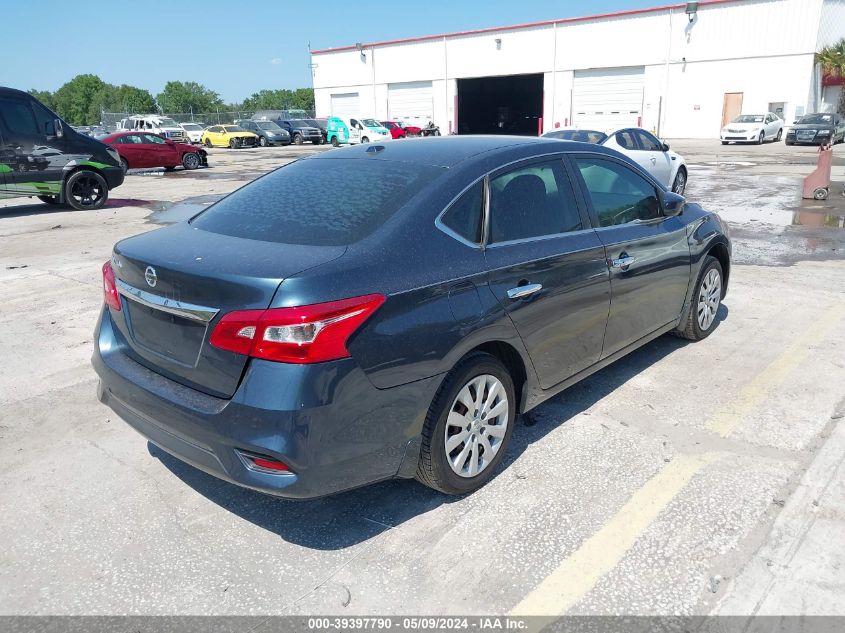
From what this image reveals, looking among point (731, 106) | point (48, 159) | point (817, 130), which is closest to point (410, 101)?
point (731, 106)

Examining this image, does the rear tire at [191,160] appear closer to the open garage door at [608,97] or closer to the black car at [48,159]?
the black car at [48,159]

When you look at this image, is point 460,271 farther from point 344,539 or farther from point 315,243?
point 344,539

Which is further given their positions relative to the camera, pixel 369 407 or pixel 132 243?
pixel 132 243

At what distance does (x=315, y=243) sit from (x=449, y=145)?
50.6 inches

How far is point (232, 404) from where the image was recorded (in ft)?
8.66

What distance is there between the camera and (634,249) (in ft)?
13.8

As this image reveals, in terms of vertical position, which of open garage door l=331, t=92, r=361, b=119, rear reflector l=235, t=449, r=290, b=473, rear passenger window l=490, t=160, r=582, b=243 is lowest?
rear reflector l=235, t=449, r=290, b=473

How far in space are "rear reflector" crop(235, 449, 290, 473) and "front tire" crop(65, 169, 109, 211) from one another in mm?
12842

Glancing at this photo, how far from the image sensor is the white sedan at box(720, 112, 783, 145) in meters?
34.1

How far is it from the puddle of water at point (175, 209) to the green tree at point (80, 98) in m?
142

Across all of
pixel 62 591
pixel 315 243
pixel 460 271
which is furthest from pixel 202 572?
pixel 460 271

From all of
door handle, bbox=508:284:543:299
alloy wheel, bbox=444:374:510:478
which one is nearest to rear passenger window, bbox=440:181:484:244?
door handle, bbox=508:284:543:299

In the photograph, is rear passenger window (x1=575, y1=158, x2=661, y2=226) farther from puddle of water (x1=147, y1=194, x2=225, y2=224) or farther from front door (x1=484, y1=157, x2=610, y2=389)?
puddle of water (x1=147, y1=194, x2=225, y2=224)

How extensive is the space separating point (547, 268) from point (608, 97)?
1754 inches
